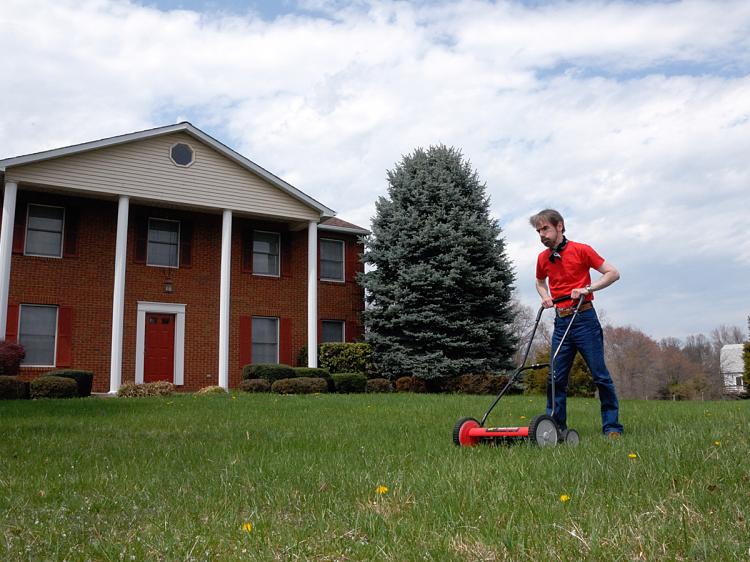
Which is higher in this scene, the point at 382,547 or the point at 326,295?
the point at 326,295

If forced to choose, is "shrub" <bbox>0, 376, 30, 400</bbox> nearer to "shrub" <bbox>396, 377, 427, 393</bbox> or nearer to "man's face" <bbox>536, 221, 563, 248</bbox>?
"shrub" <bbox>396, 377, 427, 393</bbox>

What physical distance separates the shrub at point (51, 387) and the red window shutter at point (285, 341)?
8.44m

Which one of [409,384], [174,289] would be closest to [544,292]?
[409,384]

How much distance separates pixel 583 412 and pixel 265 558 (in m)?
8.70

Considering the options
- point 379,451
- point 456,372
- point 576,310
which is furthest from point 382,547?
point 456,372

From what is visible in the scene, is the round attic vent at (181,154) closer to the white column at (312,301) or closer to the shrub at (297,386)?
the white column at (312,301)

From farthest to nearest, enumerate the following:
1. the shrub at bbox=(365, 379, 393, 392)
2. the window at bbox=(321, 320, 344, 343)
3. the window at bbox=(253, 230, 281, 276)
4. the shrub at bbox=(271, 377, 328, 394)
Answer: the window at bbox=(321, 320, 344, 343)
the window at bbox=(253, 230, 281, 276)
the shrub at bbox=(365, 379, 393, 392)
the shrub at bbox=(271, 377, 328, 394)

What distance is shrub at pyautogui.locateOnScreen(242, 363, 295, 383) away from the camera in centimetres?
2002

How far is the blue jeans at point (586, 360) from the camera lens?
653cm

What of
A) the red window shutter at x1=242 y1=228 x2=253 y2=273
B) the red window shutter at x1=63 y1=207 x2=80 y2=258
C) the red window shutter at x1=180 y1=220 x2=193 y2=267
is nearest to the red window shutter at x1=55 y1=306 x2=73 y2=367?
the red window shutter at x1=63 y1=207 x2=80 y2=258

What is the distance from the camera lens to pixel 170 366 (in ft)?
71.5

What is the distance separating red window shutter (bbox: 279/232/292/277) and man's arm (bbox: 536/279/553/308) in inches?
700

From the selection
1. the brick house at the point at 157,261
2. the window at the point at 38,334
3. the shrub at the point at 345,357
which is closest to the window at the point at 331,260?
the brick house at the point at 157,261

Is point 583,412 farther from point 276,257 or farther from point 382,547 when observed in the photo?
point 276,257
